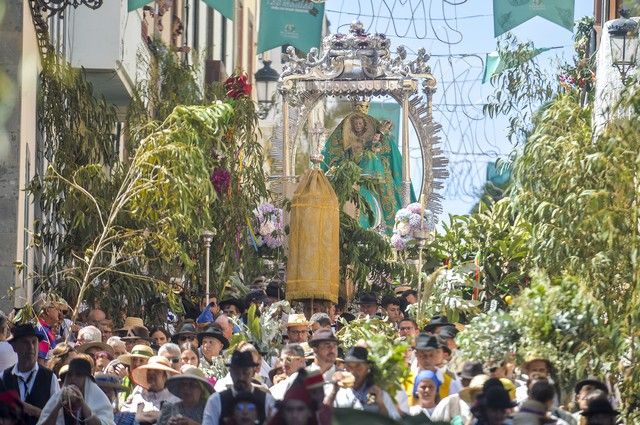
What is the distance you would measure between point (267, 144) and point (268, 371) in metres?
18.1

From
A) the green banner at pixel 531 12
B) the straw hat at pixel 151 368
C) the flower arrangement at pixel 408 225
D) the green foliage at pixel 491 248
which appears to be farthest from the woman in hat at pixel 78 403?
the flower arrangement at pixel 408 225

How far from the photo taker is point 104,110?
880 inches

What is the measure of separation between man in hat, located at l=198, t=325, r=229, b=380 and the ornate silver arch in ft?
50.0

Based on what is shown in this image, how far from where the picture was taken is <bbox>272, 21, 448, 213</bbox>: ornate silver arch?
110ft

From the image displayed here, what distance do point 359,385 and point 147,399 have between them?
213 centimetres

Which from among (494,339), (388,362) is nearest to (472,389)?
(388,362)

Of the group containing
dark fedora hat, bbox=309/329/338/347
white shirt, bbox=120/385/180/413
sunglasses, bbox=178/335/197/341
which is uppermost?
dark fedora hat, bbox=309/329/338/347

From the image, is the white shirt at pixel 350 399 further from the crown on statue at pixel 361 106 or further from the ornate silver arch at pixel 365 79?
the crown on statue at pixel 361 106

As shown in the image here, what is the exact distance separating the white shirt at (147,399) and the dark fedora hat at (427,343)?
183cm

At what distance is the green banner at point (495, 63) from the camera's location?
33.0m

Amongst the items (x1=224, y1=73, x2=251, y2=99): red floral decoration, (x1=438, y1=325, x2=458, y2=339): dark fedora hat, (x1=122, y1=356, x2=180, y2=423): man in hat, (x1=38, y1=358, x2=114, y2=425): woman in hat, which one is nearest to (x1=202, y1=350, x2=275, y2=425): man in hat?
(x1=38, y1=358, x2=114, y2=425): woman in hat

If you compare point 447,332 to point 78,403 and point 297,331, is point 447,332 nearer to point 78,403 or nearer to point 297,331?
point 297,331

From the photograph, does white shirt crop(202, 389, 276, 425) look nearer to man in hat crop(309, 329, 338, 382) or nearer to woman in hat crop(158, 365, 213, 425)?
woman in hat crop(158, 365, 213, 425)

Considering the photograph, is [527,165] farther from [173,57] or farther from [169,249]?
[173,57]
